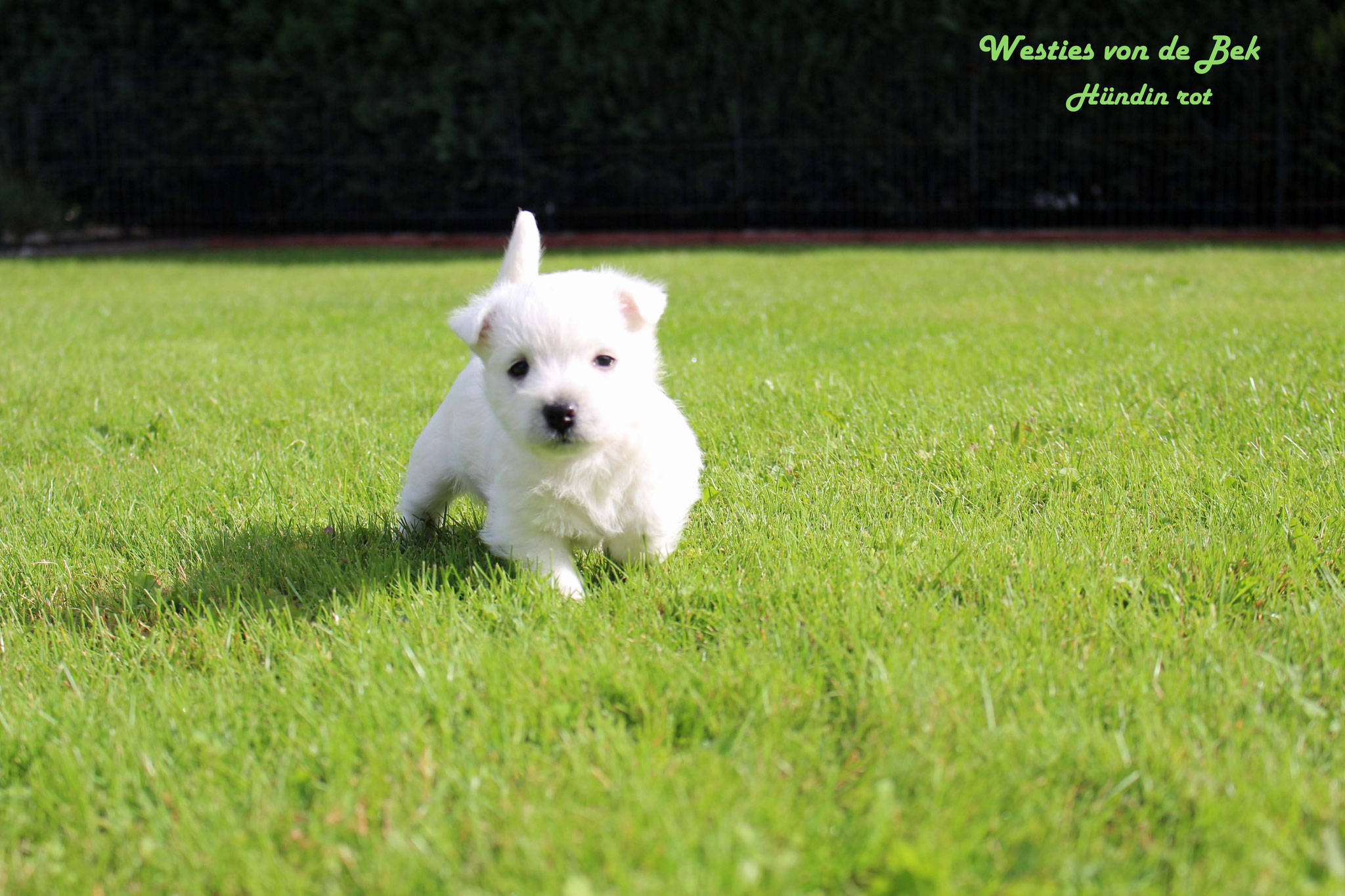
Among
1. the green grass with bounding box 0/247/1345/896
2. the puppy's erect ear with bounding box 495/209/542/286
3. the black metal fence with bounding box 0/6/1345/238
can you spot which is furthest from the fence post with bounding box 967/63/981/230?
the puppy's erect ear with bounding box 495/209/542/286

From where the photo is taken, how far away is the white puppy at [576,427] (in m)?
2.39

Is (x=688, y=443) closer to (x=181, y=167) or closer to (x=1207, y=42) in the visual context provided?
(x=1207, y=42)

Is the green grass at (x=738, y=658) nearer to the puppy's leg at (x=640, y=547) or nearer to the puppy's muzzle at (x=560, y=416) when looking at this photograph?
the puppy's leg at (x=640, y=547)

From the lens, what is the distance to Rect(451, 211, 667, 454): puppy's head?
2.36 meters

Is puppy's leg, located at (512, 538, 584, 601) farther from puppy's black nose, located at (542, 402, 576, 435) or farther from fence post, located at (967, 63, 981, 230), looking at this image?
fence post, located at (967, 63, 981, 230)

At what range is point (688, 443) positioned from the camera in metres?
2.81

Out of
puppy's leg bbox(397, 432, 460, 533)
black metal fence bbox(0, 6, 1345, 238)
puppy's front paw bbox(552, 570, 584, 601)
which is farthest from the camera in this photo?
black metal fence bbox(0, 6, 1345, 238)

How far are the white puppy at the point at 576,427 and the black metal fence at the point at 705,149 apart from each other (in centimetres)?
1138

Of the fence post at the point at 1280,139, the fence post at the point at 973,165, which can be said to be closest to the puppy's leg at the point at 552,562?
the fence post at the point at 973,165

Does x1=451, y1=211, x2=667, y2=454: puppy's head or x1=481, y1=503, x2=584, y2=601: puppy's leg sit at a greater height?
x1=451, y1=211, x2=667, y2=454: puppy's head

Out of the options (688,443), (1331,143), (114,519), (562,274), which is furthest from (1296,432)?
(1331,143)

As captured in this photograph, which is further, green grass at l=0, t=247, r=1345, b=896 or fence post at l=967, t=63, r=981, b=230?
fence post at l=967, t=63, r=981, b=230

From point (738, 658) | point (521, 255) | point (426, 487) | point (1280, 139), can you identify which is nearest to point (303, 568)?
point (426, 487)

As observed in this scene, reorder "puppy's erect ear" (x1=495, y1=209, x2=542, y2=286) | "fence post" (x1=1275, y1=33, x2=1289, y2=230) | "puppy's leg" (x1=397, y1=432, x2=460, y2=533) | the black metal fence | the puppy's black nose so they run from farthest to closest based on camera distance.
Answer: the black metal fence
"fence post" (x1=1275, y1=33, x2=1289, y2=230)
"puppy's leg" (x1=397, y1=432, x2=460, y2=533)
"puppy's erect ear" (x1=495, y1=209, x2=542, y2=286)
the puppy's black nose
